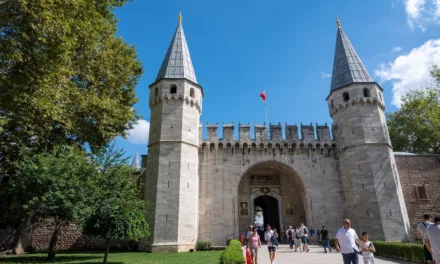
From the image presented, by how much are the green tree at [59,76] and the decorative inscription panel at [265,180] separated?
1079 cm

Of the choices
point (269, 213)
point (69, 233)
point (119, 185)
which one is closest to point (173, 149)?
point (119, 185)

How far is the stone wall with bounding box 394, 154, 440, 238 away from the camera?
20141 millimetres

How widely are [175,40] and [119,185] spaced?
47.6 feet

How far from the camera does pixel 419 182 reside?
2081 cm

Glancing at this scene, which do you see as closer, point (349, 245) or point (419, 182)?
point (349, 245)

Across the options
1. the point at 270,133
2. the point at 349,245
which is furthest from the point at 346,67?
the point at 349,245

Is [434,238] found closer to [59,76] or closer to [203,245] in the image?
[59,76]

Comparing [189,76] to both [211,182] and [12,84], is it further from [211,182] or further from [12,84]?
[12,84]

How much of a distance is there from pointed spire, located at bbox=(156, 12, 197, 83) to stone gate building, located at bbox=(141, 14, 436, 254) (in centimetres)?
9

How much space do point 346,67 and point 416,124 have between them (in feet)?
38.5

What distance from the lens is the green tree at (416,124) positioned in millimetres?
23797

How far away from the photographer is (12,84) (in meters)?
9.71

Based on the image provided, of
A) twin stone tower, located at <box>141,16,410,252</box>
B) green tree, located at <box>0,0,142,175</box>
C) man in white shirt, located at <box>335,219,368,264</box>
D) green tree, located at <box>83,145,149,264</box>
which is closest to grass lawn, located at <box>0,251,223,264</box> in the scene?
green tree, located at <box>83,145,149,264</box>

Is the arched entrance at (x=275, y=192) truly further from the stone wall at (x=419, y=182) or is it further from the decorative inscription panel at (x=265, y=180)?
the stone wall at (x=419, y=182)
